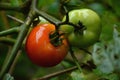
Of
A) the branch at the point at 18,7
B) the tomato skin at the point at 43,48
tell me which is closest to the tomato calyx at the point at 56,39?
the tomato skin at the point at 43,48

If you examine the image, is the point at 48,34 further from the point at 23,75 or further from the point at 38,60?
the point at 23,75

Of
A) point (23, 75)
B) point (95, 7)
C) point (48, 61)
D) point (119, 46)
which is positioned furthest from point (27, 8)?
point (23, 75)

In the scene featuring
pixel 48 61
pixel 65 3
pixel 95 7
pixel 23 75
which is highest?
pixel 65 3

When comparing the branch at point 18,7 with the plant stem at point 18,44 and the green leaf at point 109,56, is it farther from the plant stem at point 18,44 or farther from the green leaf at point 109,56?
the green leaf at point 109,56

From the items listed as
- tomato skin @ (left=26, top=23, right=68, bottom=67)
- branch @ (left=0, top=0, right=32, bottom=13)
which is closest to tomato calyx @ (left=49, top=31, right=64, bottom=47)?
tomato skin @ (left=26, top=23, right=68, bottom=67)

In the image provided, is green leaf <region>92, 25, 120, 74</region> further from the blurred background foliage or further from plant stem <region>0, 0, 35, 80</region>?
plant stem <region>0, 0, 35, 80</region>

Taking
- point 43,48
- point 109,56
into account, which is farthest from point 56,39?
point 109,56

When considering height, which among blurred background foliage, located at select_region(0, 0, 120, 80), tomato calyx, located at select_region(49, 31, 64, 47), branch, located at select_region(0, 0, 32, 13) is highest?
branch, located at select_region(0, 0, 32, 13)
